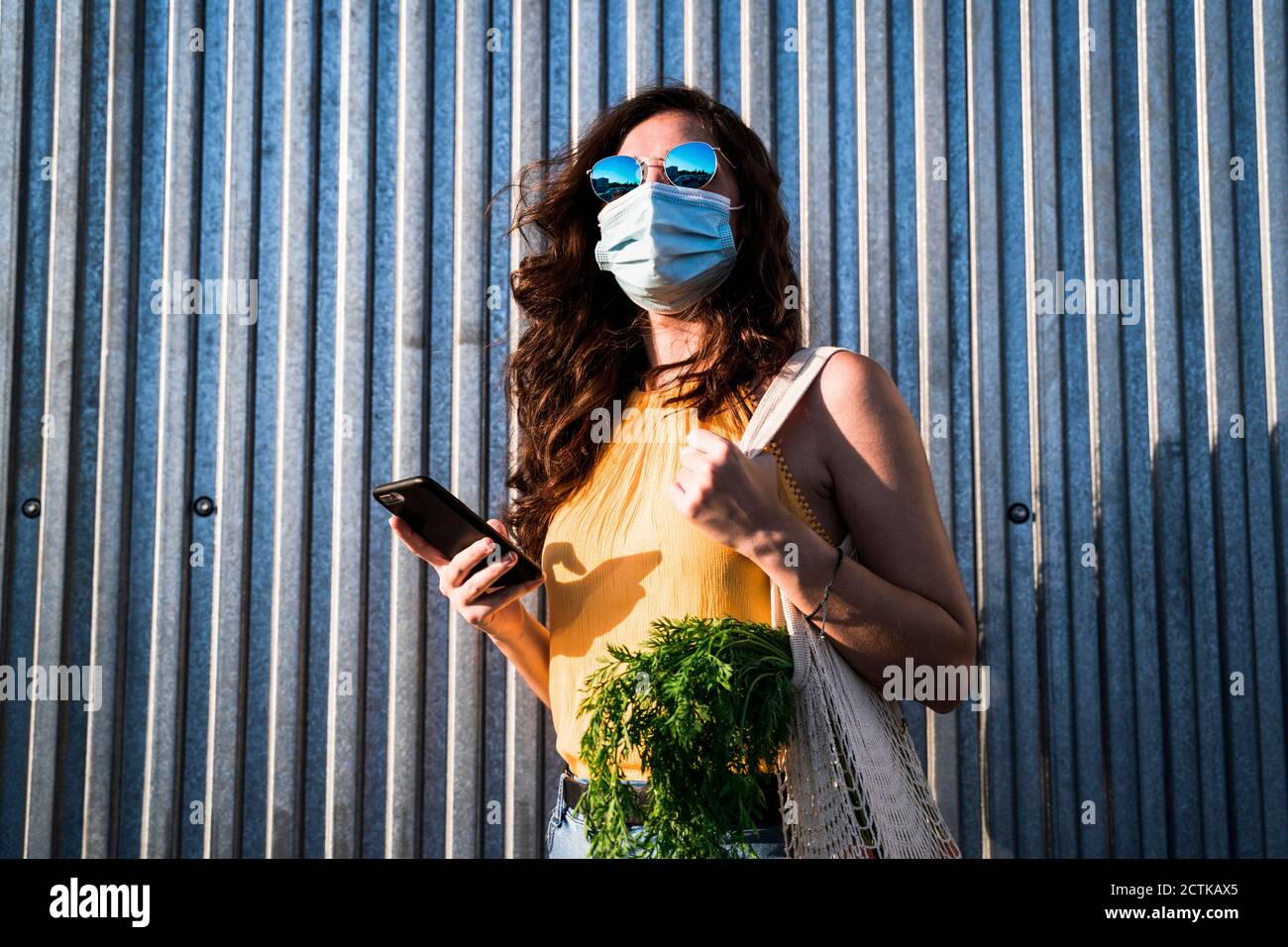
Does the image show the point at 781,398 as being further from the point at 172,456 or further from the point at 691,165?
the point at 172,456

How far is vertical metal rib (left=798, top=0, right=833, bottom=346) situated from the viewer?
3111 mm

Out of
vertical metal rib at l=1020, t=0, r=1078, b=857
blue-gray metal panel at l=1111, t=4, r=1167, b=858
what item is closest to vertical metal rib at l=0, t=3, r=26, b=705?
vertical metal rib at l=1020, t=0, r=1078, b=857

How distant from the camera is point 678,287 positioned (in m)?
2.18

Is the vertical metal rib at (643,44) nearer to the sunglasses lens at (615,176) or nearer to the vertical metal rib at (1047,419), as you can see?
the sunglasses lens at (615,176)

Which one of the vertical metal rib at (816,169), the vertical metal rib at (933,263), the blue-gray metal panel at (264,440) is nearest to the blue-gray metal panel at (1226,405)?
the vertical metal rib at (933,263)

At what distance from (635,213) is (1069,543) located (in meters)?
1.82

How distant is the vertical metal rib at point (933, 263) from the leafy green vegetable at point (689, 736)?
1.50m

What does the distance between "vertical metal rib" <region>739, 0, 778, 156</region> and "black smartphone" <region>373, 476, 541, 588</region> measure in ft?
5.62

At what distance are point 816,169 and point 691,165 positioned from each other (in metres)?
1.09

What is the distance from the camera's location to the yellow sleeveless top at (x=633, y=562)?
6.19 ft

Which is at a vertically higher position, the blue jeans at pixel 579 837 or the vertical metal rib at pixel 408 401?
the vertical metal rib at pixel 408 401

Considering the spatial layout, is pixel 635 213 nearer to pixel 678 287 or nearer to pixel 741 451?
pixel 678 287

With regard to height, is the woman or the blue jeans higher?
the woman

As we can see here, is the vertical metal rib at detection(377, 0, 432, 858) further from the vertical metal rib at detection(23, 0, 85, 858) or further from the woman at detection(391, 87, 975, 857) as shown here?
the vertical metal rib at detection(23, 0, 85, 858)
